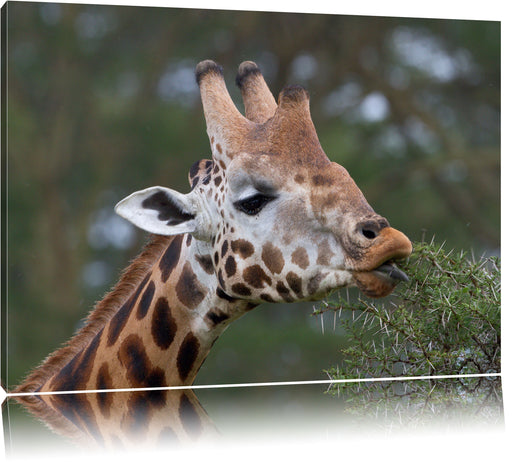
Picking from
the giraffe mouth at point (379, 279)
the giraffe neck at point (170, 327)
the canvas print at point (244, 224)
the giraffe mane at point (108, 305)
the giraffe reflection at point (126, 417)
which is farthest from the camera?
the giraffe mane at point (108, 305)

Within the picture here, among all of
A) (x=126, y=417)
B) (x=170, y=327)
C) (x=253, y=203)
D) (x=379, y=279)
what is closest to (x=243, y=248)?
(x=253, y=203)

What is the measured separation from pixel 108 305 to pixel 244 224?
3.42ft

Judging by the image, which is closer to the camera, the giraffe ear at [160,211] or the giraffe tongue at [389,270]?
the giraffe tongue at [389,270]

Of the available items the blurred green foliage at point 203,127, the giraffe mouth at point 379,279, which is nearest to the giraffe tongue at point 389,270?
the giraffe mouth at point 379,279

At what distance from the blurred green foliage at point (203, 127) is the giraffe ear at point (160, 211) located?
6.49 ft

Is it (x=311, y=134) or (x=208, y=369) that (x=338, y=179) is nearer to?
(x=311, y=134)

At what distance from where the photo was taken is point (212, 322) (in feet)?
15.9

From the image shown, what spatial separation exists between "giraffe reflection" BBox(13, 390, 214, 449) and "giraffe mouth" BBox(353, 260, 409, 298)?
1.04 meters

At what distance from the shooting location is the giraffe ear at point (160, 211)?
15.6ft

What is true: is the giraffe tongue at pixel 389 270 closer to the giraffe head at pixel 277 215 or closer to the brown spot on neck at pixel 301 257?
the giraffe head at pixel 277 215

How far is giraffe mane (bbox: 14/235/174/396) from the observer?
17.1ft

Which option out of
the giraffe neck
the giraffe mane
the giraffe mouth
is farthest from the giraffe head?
the giraffe mane

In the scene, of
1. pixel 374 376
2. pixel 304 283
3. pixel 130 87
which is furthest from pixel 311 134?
pixel 130 87

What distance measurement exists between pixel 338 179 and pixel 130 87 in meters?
3.86
